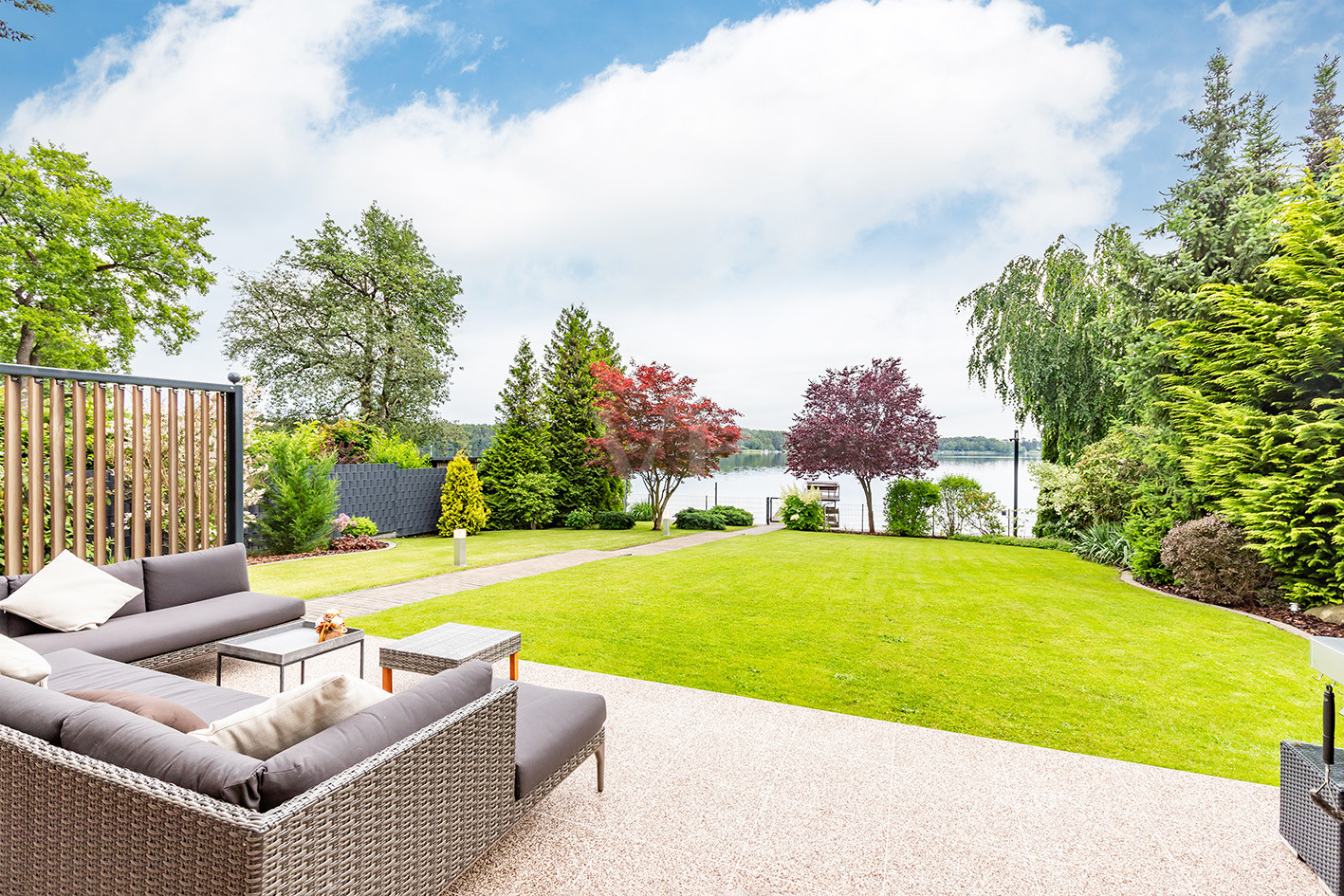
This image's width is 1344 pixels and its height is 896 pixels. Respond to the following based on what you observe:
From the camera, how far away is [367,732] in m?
1.52

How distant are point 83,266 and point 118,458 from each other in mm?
15206

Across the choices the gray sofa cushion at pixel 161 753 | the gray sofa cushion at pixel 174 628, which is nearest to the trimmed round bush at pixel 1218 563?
the gray sofa cushion at pixel 161 753

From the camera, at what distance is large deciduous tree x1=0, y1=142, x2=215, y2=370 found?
540 inches

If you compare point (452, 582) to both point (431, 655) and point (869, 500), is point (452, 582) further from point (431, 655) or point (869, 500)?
point (869, 500)

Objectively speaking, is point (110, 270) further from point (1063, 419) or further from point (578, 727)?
point (1063, 419)

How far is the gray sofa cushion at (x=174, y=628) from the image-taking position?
10.7 feet

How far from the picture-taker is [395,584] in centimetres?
680

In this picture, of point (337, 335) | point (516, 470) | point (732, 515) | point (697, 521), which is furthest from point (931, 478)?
point (337, 335)

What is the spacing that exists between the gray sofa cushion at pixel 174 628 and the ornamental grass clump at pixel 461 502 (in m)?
8.43

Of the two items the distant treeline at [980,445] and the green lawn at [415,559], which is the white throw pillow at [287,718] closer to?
the green lawn at [415,559]

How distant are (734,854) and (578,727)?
711 mm

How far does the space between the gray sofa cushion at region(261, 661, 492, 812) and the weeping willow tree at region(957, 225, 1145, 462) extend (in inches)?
428

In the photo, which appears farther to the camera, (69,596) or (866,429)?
(866,429)

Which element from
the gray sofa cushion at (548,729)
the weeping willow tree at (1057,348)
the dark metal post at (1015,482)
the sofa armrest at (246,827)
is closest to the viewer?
the sofa armrest at (246,827)
